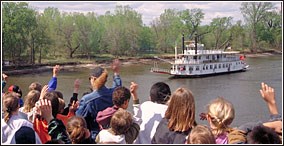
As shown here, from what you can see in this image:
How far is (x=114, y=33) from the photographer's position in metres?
65.2

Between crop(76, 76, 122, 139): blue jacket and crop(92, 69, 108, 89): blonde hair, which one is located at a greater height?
crop(92, 69, 108, 89): blonde hair

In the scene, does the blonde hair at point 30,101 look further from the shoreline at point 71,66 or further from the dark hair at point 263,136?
the shoreline at point 71,66

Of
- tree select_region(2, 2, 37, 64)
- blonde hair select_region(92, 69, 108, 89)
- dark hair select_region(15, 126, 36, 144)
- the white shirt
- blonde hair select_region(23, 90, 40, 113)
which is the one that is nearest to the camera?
dark hair select_region(15, 126, 36, 144)

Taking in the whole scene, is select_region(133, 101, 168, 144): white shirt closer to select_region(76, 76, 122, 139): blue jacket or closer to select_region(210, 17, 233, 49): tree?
select_region(76, 76, 122, 139): blue jacket

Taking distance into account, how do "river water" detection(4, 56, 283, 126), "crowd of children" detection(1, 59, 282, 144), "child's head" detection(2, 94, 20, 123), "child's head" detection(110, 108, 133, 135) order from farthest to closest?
"river water" detection(4, 56, 283, 126), "child's head" detection(2, 94, 20, 123), "child's head" detection(110, 108, 133, 135), "crowd of children" detection(1, 59, 282, 144)

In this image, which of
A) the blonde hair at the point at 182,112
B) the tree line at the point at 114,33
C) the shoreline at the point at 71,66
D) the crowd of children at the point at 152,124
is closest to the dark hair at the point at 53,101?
the crowd of children at the point at 152,124

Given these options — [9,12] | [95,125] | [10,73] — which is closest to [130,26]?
[9,12]

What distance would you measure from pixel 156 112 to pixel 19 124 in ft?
4.75

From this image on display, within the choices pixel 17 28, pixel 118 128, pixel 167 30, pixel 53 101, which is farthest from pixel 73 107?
pixel 167 30

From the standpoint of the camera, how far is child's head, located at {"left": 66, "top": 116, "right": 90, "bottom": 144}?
378cm

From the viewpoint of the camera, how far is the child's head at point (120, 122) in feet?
12.7

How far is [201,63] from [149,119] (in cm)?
3854

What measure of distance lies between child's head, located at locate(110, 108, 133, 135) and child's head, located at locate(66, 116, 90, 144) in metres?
0.27

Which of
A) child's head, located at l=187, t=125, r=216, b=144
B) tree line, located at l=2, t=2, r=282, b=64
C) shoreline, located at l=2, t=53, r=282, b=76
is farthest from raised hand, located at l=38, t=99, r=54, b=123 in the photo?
shoreline, located at l=2, t=53, r=282, b=76
